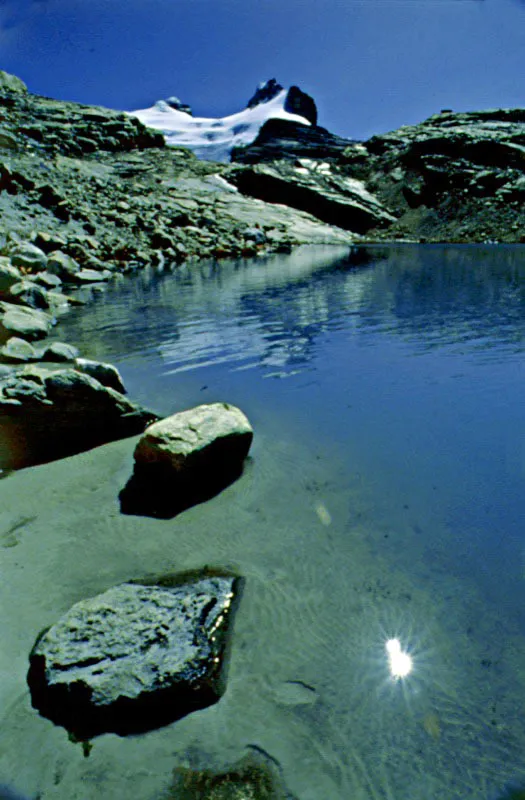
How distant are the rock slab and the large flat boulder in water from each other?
1.06m

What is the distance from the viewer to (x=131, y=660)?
2.12 metres

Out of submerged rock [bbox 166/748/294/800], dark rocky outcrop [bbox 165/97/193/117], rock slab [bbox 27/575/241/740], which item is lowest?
submerged rock [bbox 166/748/294/800]

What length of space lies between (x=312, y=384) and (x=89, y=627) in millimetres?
4425

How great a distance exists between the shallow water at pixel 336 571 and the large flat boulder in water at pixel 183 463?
6.5 inches

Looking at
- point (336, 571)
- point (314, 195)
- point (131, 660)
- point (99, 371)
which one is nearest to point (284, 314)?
point (99, 371)

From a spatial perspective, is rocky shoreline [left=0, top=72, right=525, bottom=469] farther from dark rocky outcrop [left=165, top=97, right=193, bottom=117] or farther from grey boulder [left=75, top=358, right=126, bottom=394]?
dark rocky outcrop [left=165, top=97, right=193, bottom=117]

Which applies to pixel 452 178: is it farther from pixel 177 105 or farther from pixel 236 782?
pixel 177 105

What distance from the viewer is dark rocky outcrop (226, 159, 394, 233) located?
5297cm

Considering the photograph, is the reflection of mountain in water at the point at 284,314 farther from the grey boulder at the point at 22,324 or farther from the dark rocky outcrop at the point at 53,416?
the dark rocky outcrop at the point at 53,416

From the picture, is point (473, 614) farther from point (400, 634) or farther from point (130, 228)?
point (130, 228)

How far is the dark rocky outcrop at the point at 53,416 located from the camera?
4301mm

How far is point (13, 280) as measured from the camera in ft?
38.1

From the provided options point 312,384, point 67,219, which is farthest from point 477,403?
point 67,219

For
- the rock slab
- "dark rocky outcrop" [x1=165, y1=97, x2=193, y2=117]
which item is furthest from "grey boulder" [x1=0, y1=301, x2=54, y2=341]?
"dark rocky outcrop" [x1=165, y1=97, x2=193, y2=117]
